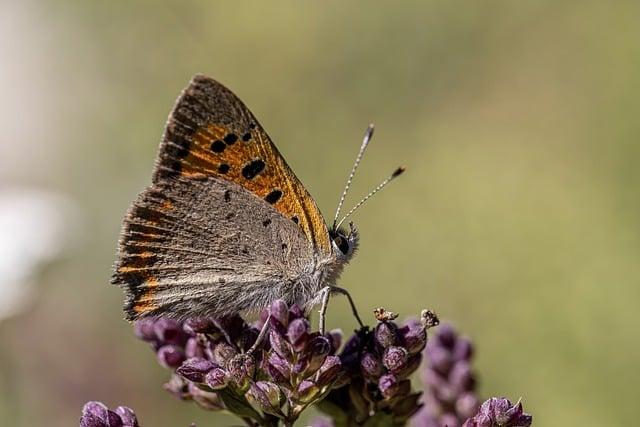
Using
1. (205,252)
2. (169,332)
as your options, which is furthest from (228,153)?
(169,332)

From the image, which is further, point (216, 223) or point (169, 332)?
point (216, 223)

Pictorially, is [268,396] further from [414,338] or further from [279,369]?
[414,338]

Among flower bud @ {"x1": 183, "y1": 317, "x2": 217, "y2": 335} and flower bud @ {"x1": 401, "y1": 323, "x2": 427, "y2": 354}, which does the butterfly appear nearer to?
flower bud @ {"x1": 183, "y1": 317, "x2": 217, "y2": 335}

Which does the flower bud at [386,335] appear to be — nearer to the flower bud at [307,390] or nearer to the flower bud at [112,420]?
the flower bud at [307,390]

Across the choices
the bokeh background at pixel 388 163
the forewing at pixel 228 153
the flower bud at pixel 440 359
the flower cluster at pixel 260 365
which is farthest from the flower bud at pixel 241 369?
the bokeh background at pixel 388 163

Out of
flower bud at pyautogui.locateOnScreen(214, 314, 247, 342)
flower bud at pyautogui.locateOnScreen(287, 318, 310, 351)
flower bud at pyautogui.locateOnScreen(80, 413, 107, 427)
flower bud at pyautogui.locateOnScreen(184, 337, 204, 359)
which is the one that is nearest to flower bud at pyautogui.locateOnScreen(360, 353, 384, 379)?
flower bud at pyautogui.locateOnScreen(287, 318, 310, 351)

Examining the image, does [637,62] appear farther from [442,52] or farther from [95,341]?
[95,341]
